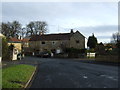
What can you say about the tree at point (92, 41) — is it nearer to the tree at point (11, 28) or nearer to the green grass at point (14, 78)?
the tree at point (11, 28)

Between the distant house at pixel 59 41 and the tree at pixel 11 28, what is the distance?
9.22m

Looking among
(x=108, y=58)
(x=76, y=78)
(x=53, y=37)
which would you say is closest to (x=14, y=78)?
(x=76, y=78)

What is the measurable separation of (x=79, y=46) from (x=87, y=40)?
621 centimetres

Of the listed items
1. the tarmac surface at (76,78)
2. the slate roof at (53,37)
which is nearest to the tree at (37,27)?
the slate roof at (53,37)

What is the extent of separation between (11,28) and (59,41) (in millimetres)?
20622

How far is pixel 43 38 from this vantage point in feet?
236

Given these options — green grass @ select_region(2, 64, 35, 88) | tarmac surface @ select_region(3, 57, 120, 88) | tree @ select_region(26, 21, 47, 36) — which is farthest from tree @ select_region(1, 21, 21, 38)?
green grass @ select_region(2, 64, 35, 88)

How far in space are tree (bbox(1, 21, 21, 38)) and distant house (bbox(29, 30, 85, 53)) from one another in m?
9.22

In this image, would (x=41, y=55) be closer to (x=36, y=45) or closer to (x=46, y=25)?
(x=36, y=45)

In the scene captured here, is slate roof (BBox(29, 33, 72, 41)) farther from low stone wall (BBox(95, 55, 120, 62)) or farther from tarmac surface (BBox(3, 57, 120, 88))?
tarmac surface (BBox(3, 57, 120, 88))

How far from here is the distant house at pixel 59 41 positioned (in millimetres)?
65250

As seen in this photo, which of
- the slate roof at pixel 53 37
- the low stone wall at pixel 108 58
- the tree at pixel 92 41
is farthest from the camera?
the tree at pixel 92 41

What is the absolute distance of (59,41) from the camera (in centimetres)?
6700

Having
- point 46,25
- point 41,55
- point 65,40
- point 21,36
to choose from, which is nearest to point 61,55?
point 41,55
